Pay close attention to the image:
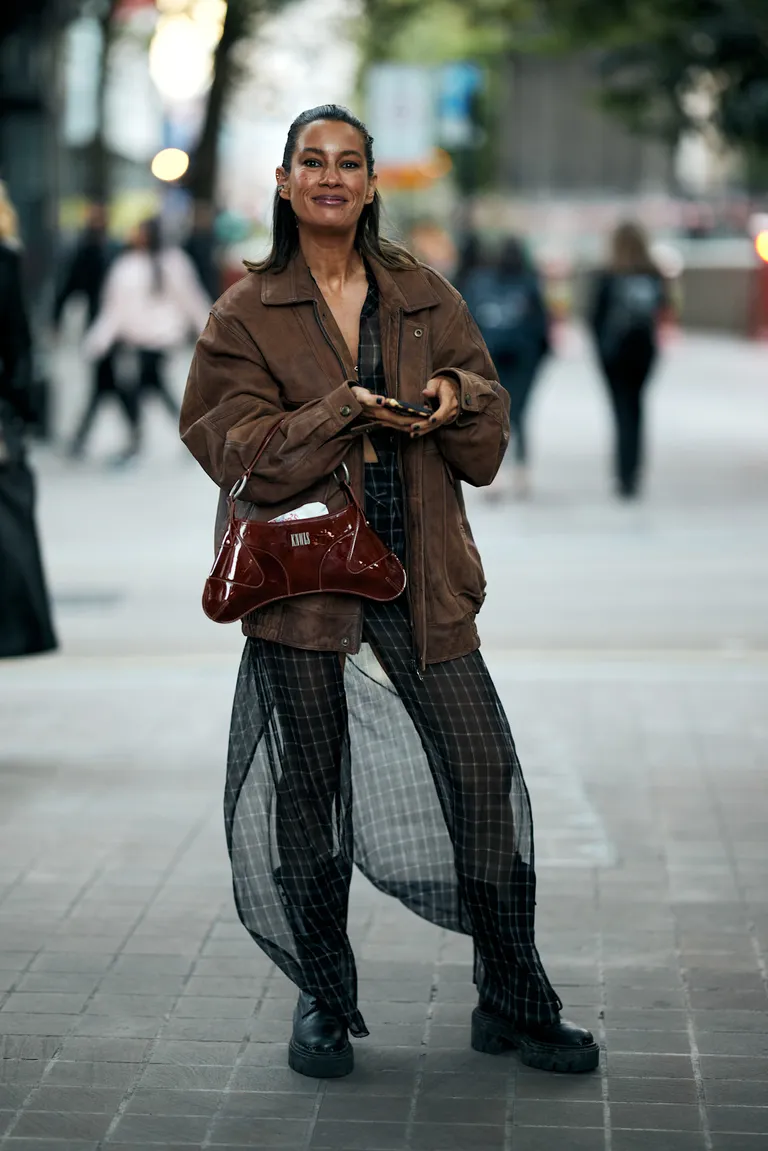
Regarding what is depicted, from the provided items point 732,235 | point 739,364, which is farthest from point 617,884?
point 732,235

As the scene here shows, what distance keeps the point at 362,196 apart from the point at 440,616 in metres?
0.81

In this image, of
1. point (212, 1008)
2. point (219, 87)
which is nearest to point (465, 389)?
point (212, 1008)

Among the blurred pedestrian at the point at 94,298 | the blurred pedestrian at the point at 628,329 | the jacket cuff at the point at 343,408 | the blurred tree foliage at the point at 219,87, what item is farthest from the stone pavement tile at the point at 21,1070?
the blurred tree foliage at the point at 219,87

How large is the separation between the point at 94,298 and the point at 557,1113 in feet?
47.8

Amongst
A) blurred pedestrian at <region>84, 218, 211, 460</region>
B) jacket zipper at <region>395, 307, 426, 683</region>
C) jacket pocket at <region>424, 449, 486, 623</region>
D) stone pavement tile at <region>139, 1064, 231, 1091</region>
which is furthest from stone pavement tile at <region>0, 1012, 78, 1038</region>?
blurred pedestrian at <region>84, 218, 211, 460</region>

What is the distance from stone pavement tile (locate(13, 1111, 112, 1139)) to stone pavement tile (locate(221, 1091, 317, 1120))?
0.77 ft

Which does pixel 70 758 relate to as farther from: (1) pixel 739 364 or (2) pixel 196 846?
(1) pixel 739 364

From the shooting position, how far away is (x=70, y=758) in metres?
7.04

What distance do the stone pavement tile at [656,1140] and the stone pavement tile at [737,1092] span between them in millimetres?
180

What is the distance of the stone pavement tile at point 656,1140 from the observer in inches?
149

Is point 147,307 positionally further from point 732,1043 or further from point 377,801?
point 732,1043

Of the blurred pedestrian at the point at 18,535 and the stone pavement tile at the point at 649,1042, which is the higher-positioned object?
the blurred pedestrian at the point at 18,535

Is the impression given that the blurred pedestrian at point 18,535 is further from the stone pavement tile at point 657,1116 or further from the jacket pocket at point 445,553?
the stone pavement tile at point 657,1116

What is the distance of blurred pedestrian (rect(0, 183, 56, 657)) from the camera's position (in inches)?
262
